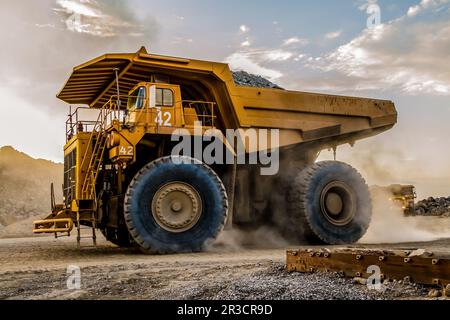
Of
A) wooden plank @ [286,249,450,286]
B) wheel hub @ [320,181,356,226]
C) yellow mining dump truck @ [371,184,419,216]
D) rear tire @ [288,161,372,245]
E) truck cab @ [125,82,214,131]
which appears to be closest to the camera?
wooden plank @ [286,249,450,286]

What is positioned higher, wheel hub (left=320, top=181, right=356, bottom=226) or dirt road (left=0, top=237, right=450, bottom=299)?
wheel hub (left=320, top=181, right=356, bottom=226)

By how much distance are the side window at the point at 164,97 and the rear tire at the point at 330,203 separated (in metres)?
3.56

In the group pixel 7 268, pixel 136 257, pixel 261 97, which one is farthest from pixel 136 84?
pixel 7 268

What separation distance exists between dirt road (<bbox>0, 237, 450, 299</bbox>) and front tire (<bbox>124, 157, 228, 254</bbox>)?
0.87 m

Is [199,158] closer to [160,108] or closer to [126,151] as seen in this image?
[160,108]

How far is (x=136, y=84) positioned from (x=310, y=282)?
24.7 ft

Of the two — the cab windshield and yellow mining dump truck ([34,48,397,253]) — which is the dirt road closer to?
yellow mining dump truck ([34,48,397,253])

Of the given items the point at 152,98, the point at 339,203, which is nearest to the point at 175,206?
the point at 152,98

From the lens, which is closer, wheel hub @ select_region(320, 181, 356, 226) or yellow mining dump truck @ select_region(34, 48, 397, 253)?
yellow mining dump truck @ select_region(34, 48, 397, 253)

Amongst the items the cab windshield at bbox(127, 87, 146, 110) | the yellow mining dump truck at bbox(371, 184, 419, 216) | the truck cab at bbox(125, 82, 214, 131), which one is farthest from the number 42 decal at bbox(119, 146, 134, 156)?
the yellow mining dump truck at bbox(371, 184, 419, 216)

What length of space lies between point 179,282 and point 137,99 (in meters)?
5.69

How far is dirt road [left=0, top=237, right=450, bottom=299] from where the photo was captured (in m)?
5.54

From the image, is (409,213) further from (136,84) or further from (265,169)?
(136,84)

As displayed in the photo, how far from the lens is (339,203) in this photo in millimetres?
13328
